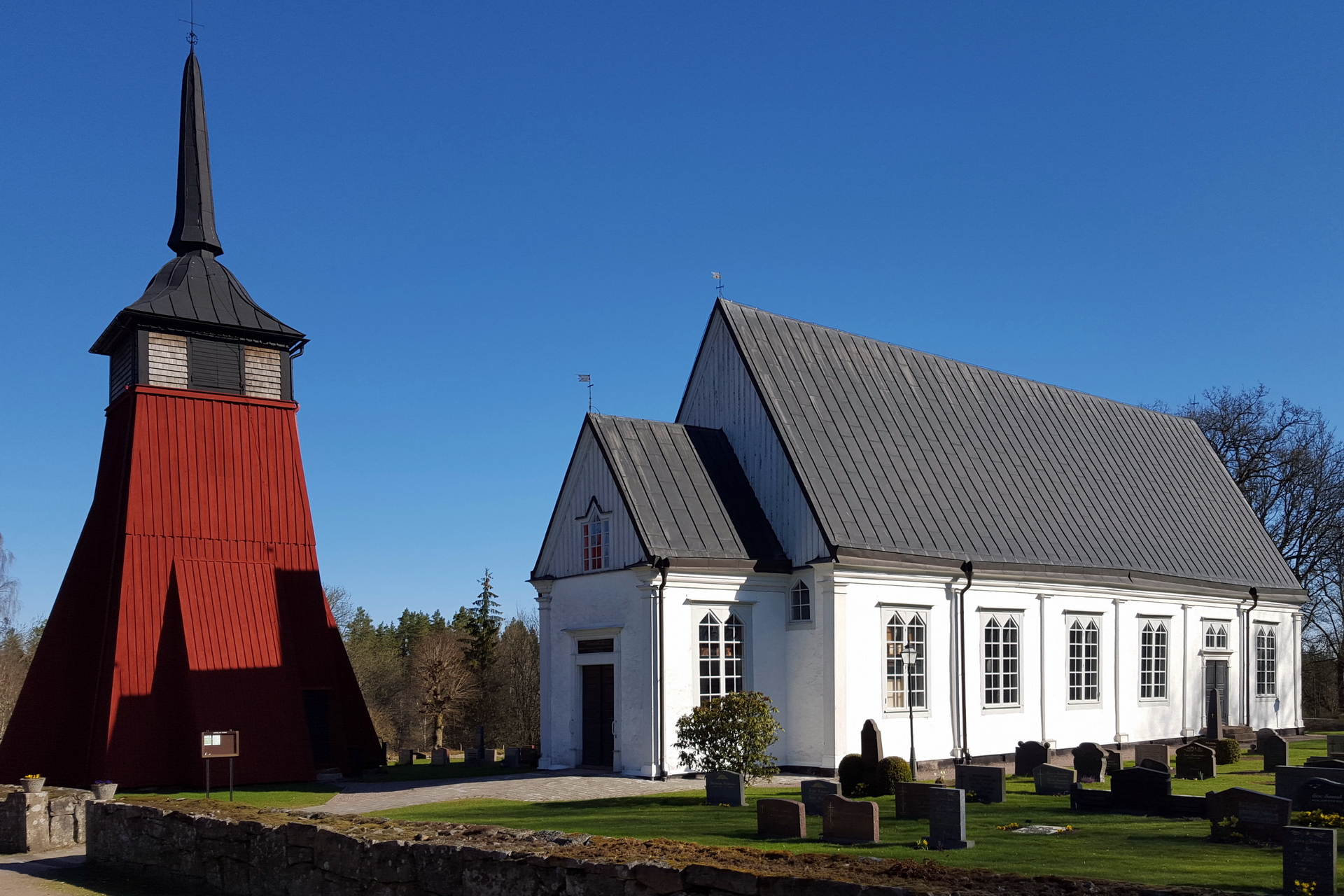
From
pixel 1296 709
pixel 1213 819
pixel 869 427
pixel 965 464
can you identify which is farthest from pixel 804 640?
pixel 1296 709

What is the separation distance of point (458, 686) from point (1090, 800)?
43.9m

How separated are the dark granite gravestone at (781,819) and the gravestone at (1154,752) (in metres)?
15.8

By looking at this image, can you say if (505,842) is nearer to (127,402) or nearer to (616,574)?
(616,574)

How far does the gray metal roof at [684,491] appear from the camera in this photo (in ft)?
82.4

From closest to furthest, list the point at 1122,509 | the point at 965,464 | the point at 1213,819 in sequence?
the point at 1213,819 → the point at 965,464 → the point at 1122,509

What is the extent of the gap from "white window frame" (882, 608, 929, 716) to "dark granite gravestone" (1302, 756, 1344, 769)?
796 centimetres

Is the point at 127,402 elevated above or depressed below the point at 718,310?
below

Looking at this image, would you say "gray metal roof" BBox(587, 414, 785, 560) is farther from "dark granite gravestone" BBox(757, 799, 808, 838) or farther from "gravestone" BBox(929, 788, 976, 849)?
"gravestone" BBox(929, 788, 976, 849)

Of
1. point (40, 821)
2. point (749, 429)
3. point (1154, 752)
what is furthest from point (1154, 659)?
point (40, 821)

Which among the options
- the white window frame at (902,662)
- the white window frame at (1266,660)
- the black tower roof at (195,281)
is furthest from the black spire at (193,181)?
the white window frame at (1266,660)

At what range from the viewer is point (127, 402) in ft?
95.3

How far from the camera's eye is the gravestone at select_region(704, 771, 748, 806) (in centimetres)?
1912

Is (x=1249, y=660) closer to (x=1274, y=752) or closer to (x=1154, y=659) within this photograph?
(x=1154, y=659)

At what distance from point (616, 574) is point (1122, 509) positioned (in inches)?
693
